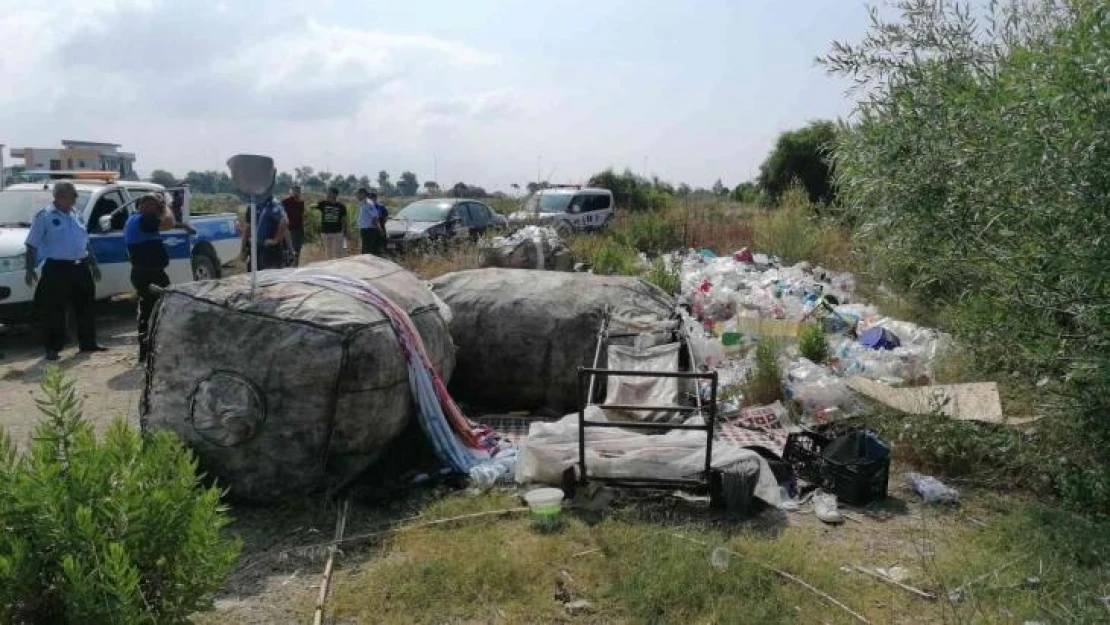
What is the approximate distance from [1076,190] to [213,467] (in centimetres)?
425

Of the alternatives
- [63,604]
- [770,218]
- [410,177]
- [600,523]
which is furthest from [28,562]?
[410,177]

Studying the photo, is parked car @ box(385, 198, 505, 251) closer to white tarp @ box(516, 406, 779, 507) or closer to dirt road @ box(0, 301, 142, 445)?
dirt road @ box(0, 301, 142, 445)

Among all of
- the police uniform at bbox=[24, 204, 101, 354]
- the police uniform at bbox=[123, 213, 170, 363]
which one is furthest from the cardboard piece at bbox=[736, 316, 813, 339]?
the police uniform at bbox=[24, 204, 101, 354]

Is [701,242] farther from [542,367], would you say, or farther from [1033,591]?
[1033,591]

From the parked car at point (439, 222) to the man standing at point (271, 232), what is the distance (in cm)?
449

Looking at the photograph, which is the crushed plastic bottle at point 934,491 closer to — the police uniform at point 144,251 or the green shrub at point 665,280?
the green shrub at point 665,280

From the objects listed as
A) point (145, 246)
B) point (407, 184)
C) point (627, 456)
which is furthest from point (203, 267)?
point (407, 184)

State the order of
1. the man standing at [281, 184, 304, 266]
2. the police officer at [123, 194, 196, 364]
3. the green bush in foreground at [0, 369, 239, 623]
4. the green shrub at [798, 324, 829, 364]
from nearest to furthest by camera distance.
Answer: the green bush in foreground at [0, 369, 239, 623] < the green shrub at [798, 324, 829, 364] < the police officer at [123, 194, 196, 364] < the man standing at [281, 184, 304, 266]

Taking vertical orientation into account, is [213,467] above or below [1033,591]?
above

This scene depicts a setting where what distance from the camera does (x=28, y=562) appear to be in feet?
7.89

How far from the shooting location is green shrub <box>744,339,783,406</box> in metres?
6.43

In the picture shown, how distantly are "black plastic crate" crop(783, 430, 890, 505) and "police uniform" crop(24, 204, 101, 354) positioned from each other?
6796 millimetres

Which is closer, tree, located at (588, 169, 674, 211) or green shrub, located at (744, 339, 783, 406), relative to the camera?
green shrub, located at (744, 339, 783, 406)

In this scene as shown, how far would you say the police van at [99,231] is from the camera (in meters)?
8.22
